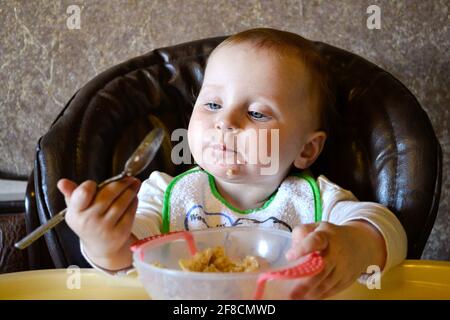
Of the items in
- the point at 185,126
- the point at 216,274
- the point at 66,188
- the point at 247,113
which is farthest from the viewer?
the point at 185,126

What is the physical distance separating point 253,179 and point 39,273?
16.3 inches

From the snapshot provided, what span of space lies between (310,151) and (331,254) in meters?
0.41

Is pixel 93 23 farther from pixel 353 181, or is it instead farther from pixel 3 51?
pixel 353 181

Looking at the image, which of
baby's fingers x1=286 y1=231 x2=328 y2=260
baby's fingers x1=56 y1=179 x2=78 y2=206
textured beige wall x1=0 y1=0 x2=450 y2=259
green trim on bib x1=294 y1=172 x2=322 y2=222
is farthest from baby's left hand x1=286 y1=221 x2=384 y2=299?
textured beige wall x1=0 y1=0 x2=450 y2=259

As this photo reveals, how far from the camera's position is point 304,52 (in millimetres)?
1163

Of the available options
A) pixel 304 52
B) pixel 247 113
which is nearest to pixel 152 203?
pixel 247 113

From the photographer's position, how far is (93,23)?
1712 mm

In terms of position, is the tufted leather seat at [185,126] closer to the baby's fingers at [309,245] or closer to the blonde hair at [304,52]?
the blonde hair at [304,52]

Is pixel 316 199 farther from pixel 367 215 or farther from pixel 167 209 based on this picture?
pixel 167 209

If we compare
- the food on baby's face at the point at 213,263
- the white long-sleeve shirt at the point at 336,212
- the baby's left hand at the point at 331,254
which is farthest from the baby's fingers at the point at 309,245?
the white long-sleeve shirt at the point at 336,212

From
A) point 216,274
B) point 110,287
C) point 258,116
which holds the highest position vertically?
point 258,116

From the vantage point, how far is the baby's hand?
85 cm

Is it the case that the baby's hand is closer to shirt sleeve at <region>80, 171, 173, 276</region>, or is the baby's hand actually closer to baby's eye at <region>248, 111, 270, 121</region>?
shirt sleeve at <region>80, 171, 173, 276</region>

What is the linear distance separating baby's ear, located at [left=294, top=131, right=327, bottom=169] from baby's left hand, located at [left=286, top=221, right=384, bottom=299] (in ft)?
0.90
